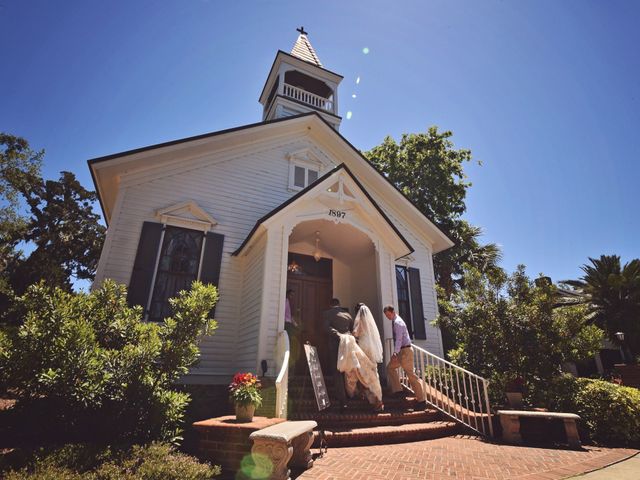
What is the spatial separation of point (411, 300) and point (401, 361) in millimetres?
4067

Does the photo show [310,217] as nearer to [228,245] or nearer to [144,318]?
[228,245]

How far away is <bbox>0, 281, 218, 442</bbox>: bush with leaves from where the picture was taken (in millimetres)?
3602

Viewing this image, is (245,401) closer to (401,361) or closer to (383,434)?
(383,434)

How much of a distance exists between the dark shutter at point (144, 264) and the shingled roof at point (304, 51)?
442 inches

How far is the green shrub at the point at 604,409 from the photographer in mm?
5922

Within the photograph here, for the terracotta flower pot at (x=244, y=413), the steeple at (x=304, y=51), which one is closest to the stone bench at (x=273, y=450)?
the terracotta flower pot at (x=244, y=413)

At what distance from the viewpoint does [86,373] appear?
12.3 ft

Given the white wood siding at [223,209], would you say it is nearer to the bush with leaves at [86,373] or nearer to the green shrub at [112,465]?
the bush with leaves at [86,373]

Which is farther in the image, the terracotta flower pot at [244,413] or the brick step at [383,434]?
the brick step at [383,434]

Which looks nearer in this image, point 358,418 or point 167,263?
point 358,418

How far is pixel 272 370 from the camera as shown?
675 centimetres

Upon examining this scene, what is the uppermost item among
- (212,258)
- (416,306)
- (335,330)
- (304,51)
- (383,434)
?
(304,51)

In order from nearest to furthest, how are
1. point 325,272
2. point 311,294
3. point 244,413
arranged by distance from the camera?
Result: 1. point 244,413
2. point 311,294
3. point 325,272

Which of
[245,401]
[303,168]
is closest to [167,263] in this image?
[245,401]
